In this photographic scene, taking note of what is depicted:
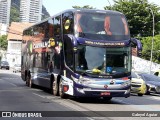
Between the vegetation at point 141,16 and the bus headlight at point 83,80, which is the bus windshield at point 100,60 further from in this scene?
the vegetation at point 141,16

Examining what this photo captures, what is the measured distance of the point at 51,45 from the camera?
20.6 metres

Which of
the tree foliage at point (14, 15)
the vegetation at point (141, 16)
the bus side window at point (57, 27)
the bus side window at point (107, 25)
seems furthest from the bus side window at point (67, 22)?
the tree foliage at point (14, 15)

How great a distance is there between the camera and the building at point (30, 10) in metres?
101

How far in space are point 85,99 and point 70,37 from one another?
359 cm

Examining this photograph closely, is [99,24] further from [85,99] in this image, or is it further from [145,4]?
[145,4]

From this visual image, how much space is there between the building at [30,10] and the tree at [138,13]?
38.0m

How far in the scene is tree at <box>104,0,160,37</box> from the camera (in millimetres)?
60469

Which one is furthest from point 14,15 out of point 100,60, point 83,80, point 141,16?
point 83,80

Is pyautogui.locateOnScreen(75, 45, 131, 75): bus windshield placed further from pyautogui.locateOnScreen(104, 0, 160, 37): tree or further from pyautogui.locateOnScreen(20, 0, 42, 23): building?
pyautogui.locateOnScreen(20, 0, 42, 23): building

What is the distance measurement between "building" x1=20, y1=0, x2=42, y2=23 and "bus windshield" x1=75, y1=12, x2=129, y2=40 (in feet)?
259

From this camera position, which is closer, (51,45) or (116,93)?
(116,93)

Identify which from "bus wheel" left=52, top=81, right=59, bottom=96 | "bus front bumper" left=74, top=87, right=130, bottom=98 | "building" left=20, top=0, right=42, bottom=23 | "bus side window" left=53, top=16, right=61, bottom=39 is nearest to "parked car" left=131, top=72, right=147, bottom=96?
"bus wheel" left=52, top=81, right=59, bottom=96

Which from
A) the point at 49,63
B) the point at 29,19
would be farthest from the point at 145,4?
the point at 29,19

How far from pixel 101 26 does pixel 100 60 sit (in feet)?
4.78
